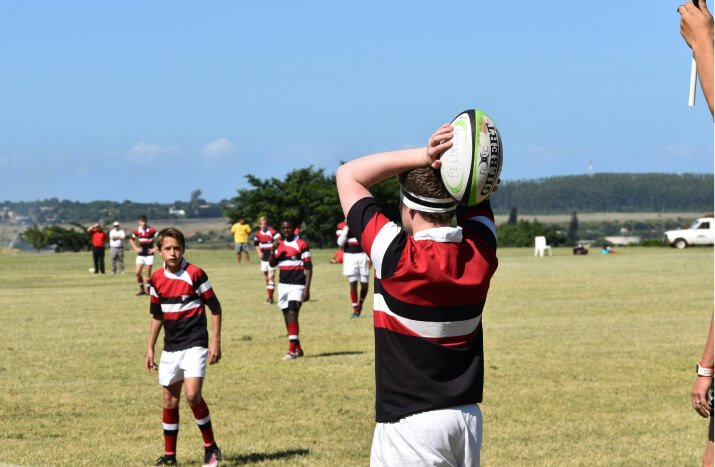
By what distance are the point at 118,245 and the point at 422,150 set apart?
36.0 meters

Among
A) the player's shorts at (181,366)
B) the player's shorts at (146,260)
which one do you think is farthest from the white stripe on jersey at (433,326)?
the player's shorts at (146,260)

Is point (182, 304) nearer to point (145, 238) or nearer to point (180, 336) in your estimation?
point (180, 336)

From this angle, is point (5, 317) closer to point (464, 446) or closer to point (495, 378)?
point (495, 378)

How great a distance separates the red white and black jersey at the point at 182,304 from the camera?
927 centimetres

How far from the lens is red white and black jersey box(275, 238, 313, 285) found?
54.1 ft

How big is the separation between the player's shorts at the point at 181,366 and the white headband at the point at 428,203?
4917mm

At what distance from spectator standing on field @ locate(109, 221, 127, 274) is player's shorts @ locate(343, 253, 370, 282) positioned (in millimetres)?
14797

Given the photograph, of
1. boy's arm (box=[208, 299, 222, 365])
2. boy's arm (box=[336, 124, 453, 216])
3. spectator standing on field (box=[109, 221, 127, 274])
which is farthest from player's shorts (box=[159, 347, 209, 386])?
spectator standing on field (box=[109, 221, 127, 274])

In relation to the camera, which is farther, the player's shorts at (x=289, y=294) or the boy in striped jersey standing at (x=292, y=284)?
the player's shorts at (x=289, y=294)

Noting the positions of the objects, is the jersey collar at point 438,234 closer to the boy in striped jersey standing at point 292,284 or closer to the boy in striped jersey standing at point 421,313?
the boy in striped jersey standing at point 421,313

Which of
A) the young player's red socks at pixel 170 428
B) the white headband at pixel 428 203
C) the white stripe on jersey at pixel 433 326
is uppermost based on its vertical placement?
the white headband at pixel 428 203

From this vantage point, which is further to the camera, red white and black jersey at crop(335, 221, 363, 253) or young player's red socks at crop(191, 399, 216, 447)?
red white and black jersey at crop(335, 221, 363, 253)

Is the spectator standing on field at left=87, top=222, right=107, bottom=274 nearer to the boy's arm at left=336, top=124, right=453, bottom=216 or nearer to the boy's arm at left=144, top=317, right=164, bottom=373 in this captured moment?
the boy's arm at left=144, top=317, right=164, bottom=373

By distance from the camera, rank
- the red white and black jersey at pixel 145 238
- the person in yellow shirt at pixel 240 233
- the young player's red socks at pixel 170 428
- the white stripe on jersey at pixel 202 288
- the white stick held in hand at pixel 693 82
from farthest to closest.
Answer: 1. the person in yellow shirt at pixel 240 233
2. the red white and black jersey at pixel 145 238
3. the white stripe on jersey at pixel 202 288
4. the young player's red socks at pixel 170 428
5. the white stick held in hand at pixel 693 82
